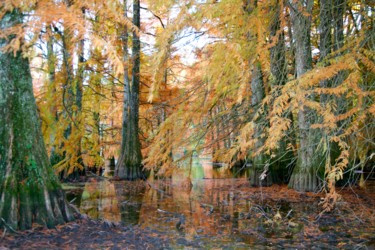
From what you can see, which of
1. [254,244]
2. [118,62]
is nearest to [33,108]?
[118,62]

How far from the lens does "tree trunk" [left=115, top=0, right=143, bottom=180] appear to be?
1349cm

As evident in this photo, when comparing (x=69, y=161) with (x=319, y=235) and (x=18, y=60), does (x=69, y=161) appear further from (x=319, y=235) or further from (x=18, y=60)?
(x=319, y=235)

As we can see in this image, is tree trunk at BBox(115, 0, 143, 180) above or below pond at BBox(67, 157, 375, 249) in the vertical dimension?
above

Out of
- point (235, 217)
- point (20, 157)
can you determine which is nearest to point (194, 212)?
point (235, 217)

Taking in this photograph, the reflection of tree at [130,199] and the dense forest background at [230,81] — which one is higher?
the dense forest background at [230,81]

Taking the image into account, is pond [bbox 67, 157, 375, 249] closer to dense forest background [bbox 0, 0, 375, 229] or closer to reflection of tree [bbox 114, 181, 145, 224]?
reflection of tree [bbox 114, 181, 145, 224]

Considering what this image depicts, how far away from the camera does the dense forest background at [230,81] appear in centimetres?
427

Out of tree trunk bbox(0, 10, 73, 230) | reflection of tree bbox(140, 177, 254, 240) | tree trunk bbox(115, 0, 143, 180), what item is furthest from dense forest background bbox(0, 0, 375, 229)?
reflection of tree bbox(140, 177, 254, 240)

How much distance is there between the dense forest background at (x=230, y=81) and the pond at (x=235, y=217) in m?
0.60

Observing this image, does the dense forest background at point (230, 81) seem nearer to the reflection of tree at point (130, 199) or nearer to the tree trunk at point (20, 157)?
the tree trunk at point (20, 157)

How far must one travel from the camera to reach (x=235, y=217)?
6.76 meters

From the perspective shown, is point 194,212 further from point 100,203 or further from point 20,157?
point 20,157

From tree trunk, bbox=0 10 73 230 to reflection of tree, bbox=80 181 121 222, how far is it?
163cm

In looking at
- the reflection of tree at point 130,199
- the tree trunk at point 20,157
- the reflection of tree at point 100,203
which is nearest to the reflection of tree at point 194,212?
the reflection of tree at point 130,199
